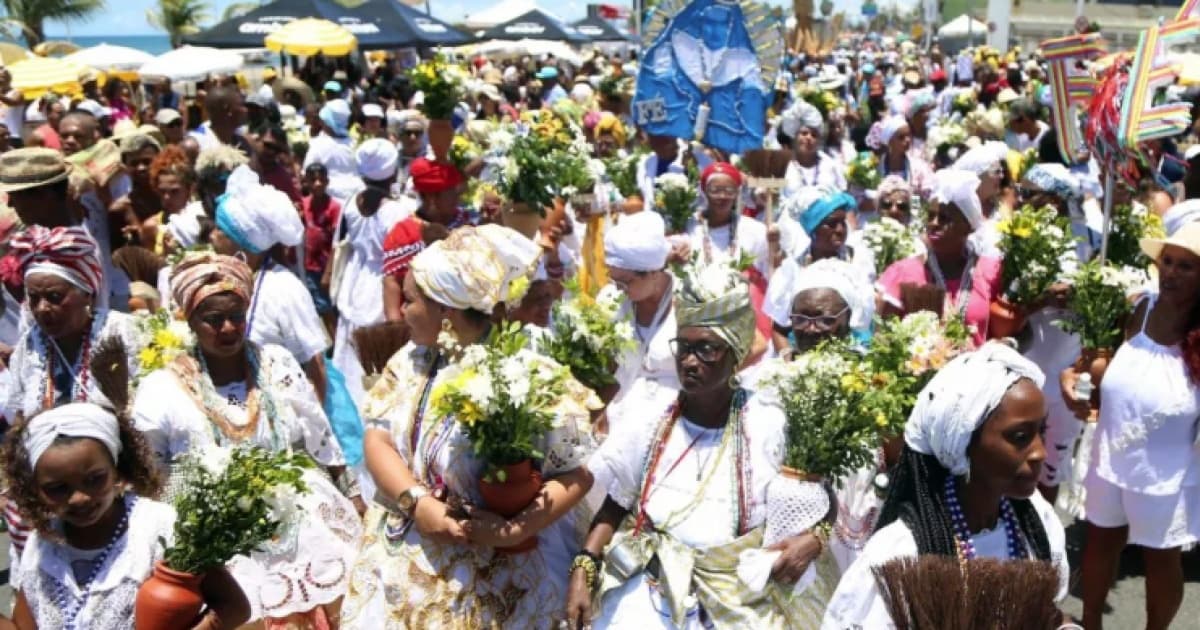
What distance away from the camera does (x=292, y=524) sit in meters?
4.15

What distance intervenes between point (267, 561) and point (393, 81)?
2087 centimetres

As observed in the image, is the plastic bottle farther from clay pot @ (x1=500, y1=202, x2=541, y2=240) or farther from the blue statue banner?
the blue statue banner

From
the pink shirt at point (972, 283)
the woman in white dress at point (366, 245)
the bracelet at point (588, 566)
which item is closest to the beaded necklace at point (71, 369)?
the bracelet at point (588, 566)

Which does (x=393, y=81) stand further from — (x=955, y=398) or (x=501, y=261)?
(x=955, y=398)

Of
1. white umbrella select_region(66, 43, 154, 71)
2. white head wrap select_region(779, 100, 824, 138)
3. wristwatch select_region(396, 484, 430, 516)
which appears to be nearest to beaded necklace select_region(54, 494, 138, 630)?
wristwatch select_region(396, 484, 430, 516)

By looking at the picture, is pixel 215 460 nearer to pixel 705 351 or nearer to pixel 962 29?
pixel 705 351

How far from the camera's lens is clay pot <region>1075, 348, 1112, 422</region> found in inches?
218

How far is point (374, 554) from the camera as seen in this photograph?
4.23 metres

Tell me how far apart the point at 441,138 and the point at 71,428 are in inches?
190

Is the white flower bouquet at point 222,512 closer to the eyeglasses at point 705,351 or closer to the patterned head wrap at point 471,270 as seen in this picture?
the patterned head wrap at point 471,270

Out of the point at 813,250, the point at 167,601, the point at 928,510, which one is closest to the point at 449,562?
the point at 167,601

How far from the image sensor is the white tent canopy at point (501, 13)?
32.8 meters

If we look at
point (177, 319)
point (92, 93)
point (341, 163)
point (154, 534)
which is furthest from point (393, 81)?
point (154, 534)

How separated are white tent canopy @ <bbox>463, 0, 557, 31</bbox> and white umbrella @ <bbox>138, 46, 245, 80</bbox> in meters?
11.1
